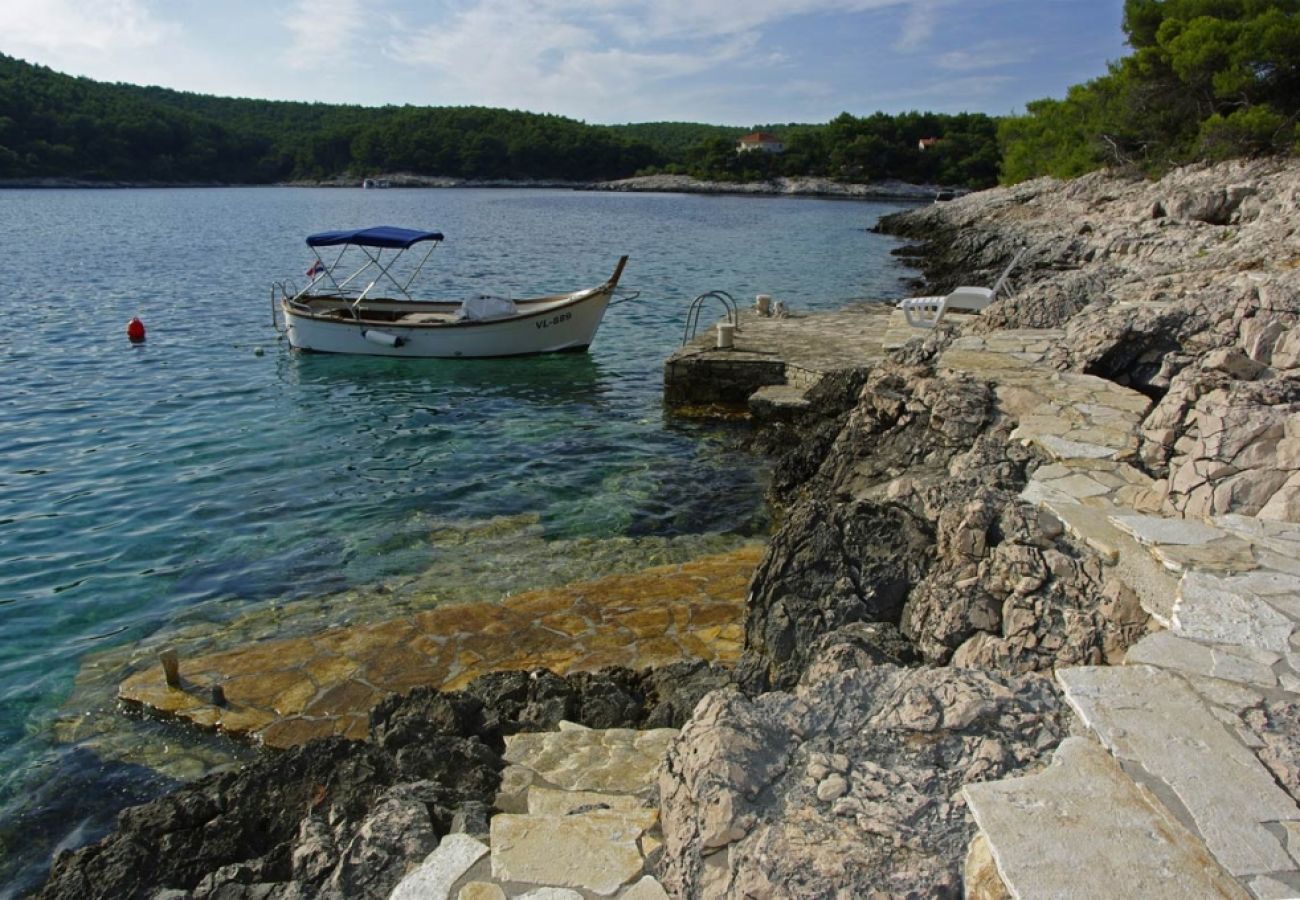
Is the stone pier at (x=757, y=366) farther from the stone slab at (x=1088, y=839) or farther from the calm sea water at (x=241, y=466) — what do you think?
the stone slab at (x=1088, y=839)

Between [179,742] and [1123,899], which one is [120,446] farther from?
[1123,899]

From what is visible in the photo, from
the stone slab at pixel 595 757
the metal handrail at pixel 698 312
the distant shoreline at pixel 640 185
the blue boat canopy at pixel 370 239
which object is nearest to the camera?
the stone slab at pixel 595 757

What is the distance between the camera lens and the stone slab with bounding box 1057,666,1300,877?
2.63 m

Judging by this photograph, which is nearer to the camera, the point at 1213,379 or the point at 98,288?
the point at 1213,379

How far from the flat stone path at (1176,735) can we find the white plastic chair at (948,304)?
8794 mm

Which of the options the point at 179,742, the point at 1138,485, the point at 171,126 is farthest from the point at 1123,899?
the point at 171,126

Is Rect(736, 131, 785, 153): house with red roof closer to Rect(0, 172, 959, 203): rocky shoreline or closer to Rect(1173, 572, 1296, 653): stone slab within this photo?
Rect(0, 172, 959, 203): rocky shoreline

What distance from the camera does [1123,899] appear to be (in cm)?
245

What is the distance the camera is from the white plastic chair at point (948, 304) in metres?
13.3

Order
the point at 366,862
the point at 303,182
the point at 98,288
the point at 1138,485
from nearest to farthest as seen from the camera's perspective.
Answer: the point at 366,862 → the point at 1138,485 → the point at 98,288 → the point at 303,182

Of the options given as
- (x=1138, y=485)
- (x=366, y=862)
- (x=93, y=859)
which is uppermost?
(x=1138, y=485)

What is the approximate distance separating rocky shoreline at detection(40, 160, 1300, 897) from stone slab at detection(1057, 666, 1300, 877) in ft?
0.05

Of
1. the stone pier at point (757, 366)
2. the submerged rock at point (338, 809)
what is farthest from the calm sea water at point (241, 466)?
the submerged rock at point (338, 809)

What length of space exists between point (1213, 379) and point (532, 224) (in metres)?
53.0
